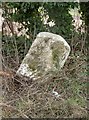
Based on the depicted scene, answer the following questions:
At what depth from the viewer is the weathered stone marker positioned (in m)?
3.84

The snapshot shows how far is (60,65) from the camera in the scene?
13.2ft

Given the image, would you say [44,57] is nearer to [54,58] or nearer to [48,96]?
[54,58]

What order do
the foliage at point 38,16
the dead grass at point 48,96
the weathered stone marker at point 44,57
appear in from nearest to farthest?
the dead grass at point 48,96, the weathered stone marker at point 44,57, the foliage at point 38,16

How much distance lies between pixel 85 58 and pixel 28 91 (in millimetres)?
1199

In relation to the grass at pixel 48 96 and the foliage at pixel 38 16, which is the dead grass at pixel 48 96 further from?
the foliage at pixel 38 16

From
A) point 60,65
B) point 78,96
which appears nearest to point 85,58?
point 60,65

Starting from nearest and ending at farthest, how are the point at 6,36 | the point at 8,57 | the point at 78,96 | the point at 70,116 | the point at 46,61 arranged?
the point at 70,116
the point at 78,96
the point at 46,61
the point at 8,57
the point at 6,36

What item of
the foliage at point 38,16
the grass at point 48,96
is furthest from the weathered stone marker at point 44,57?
the foliage at point 38,16

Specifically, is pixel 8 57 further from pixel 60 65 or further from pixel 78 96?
pixel 78 96

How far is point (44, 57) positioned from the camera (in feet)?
12.8

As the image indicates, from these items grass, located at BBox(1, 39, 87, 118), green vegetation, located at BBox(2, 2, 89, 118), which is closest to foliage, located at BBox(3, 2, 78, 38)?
green vegetation, located at BBox(2, 2, 89, 118)

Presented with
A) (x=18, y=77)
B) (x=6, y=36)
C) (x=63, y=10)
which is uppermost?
(x=63, y=10)

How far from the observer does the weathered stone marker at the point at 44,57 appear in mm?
3838

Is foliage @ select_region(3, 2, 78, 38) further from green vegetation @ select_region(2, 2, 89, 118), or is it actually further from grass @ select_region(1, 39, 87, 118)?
grass @ select_region(1, 39, 87, 118)
